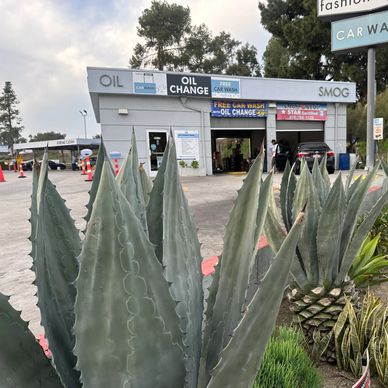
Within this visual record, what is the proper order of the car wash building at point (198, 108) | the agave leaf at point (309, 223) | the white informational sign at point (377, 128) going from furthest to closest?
the car wash building at point (198, 108) → the white informational sign at point (377, 128) → the agave leaf at point (309, 223)

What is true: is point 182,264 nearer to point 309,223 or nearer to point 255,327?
point 255,327

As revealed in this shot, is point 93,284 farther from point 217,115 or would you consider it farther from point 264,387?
point 217,115

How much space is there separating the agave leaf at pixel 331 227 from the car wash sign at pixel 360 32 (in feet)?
26.4

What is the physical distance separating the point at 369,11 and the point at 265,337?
943cm

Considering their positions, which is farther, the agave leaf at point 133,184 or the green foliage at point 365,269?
the green foliage at point 365,269

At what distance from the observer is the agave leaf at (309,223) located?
1808 mm

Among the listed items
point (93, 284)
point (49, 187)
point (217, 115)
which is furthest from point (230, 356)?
point (217, 115)

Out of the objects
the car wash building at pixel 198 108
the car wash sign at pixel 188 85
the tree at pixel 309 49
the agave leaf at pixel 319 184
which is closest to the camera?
the agave leaf at pixel 319 184

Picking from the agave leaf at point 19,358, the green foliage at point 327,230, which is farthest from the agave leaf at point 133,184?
the green foliage at point 327,230

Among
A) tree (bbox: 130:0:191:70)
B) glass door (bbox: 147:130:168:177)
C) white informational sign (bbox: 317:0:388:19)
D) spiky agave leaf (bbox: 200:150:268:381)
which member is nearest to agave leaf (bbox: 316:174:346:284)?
spiky agave leaf (bbox: 200:150:268:381)

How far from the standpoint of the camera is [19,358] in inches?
26.8

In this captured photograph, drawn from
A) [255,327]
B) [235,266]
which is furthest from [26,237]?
[255,327]

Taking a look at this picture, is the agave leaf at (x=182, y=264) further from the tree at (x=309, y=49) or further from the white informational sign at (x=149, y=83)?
the tree at (x=309, y=49)

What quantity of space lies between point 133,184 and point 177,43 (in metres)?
34.7
